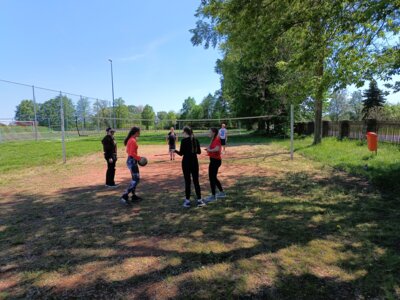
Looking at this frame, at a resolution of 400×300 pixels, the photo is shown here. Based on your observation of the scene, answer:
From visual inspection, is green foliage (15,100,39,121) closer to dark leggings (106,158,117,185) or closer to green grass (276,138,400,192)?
dark leggings (106,158,117,185)

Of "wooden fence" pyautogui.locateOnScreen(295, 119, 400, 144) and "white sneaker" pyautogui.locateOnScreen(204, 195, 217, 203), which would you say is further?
"wooden fence" pyautogui.locateOnScreen(295, 119, 400, 144)

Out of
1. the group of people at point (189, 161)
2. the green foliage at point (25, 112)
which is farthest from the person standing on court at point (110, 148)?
the green foliage at point (25, 112)

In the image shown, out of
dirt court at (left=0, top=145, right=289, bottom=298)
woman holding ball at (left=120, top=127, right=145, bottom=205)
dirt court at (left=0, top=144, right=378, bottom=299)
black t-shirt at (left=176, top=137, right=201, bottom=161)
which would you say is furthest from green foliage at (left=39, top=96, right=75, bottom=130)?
black t-shirt at (left=176, top=137, right=201, bottom=161)

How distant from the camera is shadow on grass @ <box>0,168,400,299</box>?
337cm

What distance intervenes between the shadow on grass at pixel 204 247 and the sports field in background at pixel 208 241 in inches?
0.6

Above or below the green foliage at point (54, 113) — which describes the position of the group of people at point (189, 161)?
below

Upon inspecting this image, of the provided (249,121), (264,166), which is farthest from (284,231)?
(249,121)

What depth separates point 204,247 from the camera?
442 centimetres

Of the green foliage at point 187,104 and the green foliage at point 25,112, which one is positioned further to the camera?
the green foliage at point 187,104

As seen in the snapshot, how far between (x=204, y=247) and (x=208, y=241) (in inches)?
9.2

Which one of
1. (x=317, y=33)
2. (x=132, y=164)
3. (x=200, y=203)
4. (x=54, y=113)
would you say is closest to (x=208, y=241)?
(x=200, y=203)

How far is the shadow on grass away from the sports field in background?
0.05ft

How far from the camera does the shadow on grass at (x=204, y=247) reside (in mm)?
3373

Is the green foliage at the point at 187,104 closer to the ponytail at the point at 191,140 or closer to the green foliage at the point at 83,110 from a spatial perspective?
the green foliage at the point at 83,110
